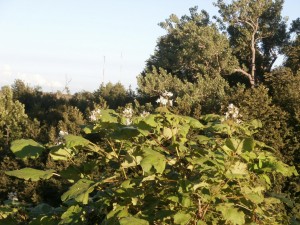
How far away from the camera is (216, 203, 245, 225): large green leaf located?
2.45m

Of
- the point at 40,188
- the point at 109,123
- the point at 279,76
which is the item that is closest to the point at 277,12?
the point at 279,76

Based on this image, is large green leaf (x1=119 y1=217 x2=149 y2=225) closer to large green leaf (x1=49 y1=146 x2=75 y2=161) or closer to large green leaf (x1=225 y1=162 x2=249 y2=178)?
large green leaf (x1=225 y1=162 x2=249 y2=178)

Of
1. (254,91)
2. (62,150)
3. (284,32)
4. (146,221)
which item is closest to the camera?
(146,221)

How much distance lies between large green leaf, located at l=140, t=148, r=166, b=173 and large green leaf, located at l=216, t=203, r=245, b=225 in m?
0.41

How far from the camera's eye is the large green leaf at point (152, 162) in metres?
2.39

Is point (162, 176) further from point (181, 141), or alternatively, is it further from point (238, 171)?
point (238, 171)

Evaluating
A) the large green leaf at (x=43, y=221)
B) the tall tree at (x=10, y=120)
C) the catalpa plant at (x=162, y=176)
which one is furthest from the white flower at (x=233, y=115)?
the tall tree at (x=10, y=120)

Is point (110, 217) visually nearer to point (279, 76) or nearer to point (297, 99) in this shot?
point (297, 99)

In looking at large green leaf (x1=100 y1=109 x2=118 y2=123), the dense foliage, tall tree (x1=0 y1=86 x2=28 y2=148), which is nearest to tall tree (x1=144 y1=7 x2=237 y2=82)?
the dense foliage

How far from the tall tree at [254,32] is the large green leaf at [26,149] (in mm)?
18063

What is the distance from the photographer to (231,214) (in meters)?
2.47

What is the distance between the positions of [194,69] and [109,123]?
19.0 metres

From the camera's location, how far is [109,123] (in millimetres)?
2756

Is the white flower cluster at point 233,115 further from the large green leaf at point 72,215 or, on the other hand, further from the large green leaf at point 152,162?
the large green leaf at point 72,215
